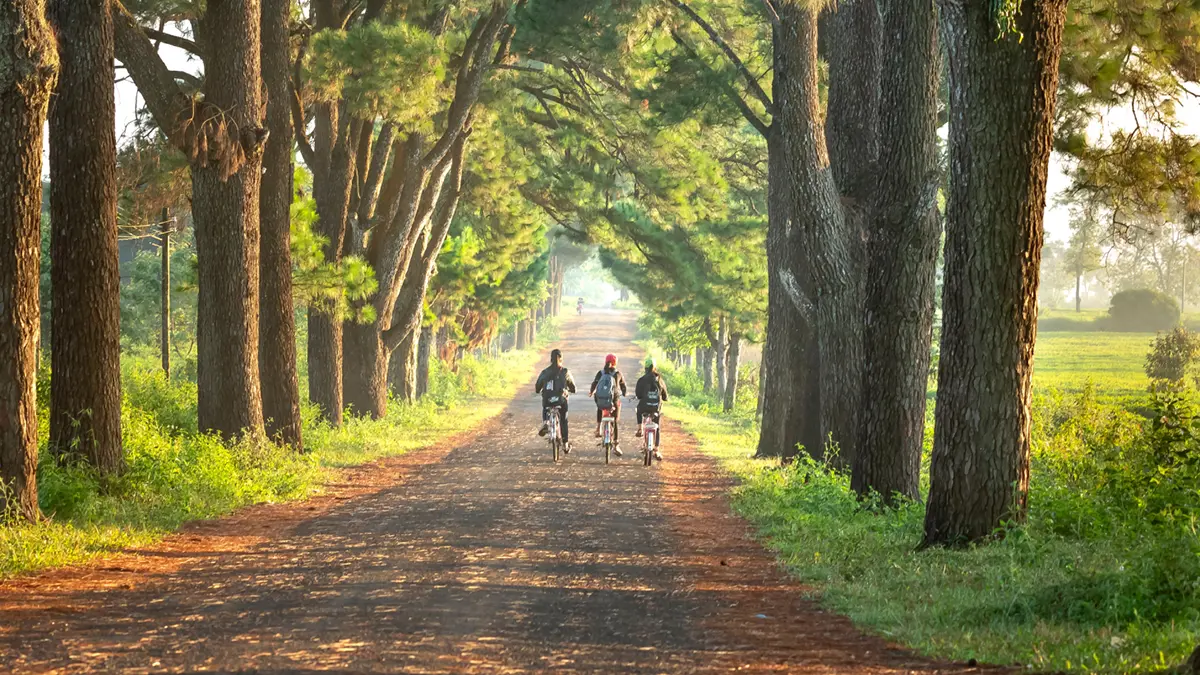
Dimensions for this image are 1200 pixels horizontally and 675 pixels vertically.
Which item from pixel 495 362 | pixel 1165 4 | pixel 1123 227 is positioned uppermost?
pixel 1165 4

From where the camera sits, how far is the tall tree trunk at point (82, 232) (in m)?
13.1

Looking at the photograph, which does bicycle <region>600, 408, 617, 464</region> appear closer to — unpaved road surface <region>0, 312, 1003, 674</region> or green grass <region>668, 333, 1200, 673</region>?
green grass <region>668, 333, 1200, 673</region>

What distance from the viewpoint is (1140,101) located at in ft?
49.7

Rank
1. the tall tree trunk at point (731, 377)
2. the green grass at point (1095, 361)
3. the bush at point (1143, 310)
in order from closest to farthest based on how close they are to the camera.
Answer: the green grass at point (1095, 361), the tall tree trunk at point (731, 377), the bush at point (1143, 310)

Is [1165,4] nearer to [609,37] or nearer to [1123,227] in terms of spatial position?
[1123,227]

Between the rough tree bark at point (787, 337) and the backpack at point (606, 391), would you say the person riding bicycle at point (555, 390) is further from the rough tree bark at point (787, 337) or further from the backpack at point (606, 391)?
the rough tree bark at point (787, 337)

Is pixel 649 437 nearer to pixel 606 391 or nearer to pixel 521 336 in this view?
pixel 606 391

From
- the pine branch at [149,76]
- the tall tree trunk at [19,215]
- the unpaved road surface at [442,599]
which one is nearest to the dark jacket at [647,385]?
the unpaved road surface at [442,599]

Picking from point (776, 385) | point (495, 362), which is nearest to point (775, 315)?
point (776, 385)

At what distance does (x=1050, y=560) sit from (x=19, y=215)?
29.2ft

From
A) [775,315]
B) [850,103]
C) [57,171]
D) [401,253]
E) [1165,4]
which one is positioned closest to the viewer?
[57,171]

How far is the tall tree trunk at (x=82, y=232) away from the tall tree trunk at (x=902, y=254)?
7974mm

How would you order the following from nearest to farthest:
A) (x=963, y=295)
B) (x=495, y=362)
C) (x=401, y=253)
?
(x=963, y=295) → (x=401, y=253) → (x=495, y=362)

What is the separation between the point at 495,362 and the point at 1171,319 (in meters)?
37.2
